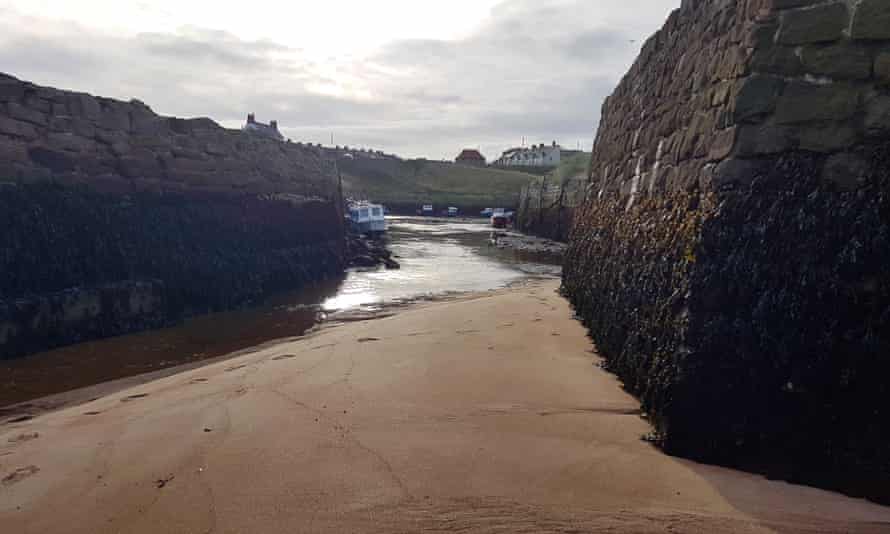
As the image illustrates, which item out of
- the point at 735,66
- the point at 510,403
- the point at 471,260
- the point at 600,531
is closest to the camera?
the point at 600,531

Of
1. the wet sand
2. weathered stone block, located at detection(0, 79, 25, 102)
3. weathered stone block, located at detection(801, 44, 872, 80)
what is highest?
weathered stone block, located at detection(0, 79, 25, 102)

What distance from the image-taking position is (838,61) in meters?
4.07

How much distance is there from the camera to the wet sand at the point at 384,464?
333 cm

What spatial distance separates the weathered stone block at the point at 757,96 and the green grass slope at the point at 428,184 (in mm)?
74377

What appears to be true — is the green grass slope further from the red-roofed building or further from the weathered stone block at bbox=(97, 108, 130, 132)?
the weathered stone block at bbox=(97, 108, 130, 132)

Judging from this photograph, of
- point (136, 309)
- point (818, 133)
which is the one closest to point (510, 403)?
point (818, 133)

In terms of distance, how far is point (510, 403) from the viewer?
5.13m

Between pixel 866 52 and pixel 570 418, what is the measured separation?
2911 millimetres

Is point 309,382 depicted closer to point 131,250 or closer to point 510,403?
point 510,403

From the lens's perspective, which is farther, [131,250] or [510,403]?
[131,250]

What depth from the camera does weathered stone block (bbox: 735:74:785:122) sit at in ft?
13.7

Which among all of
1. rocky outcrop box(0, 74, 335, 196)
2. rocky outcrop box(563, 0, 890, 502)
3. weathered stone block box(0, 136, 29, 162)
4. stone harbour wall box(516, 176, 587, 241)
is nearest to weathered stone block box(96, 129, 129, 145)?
rocky outcrop box(0, 74, 335, 196)

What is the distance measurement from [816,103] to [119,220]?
9774mm

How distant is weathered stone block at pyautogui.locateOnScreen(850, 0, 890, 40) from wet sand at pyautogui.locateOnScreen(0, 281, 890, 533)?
261 centimetres
